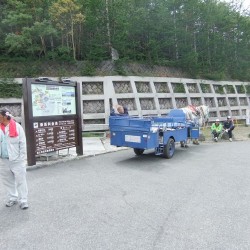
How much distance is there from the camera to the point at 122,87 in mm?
21344

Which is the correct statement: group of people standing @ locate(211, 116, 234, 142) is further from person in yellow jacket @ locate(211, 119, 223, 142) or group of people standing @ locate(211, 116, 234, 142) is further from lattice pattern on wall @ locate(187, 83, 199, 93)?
lattice pattern on wall @ locate(187, 83, 199, 93)

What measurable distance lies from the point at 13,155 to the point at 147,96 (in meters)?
17.1

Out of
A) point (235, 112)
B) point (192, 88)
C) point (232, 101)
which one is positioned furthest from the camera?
point (232, 101)

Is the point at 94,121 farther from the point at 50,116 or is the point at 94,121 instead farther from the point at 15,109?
the point at 50,116

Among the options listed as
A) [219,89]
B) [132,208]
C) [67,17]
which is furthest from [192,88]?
[132,208]

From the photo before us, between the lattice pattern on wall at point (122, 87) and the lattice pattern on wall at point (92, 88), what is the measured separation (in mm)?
1102

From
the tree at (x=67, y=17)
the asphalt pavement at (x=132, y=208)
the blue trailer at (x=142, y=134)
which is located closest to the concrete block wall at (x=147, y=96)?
the tree at (x=67, y=17)

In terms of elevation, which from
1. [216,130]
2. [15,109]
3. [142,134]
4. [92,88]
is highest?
[92,88]

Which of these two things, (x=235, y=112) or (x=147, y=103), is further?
(x=235, y=112)

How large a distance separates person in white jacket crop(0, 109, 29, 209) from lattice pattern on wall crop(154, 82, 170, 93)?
18475mm

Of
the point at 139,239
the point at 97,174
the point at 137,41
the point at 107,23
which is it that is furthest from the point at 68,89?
the point at 137,41

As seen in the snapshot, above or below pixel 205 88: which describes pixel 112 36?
above

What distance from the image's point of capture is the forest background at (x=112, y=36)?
2014cm

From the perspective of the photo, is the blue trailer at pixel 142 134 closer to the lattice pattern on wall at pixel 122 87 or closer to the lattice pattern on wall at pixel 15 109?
the lattice pattern on wall at pixel 15 109
